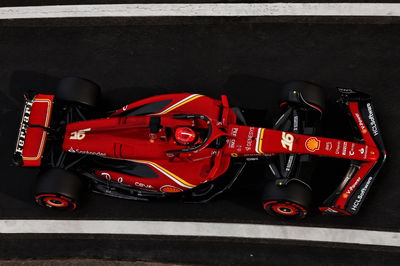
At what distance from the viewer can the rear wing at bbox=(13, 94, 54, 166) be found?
22.2 feet

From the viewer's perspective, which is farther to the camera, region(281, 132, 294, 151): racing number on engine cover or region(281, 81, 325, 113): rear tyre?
region(281, 81, 325, 113): rear tyre

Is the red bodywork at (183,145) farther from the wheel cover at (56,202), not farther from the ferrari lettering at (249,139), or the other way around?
the wheel cover at (56,202)

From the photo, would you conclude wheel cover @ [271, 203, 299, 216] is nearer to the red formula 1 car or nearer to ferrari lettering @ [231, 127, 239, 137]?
the red formula 1 car

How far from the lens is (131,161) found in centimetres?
697

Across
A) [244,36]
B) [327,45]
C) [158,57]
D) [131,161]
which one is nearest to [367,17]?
[327,45]

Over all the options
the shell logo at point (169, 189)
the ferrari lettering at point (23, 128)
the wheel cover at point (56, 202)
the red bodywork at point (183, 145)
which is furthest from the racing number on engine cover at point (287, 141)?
the ferrari lettering at point (23, 128)

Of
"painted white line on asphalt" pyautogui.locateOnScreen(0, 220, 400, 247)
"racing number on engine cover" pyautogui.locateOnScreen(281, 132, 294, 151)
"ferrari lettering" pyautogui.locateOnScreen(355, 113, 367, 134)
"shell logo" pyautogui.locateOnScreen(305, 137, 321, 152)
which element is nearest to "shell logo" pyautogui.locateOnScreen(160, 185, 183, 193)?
"painted white line on asphalt" pyautogui.locateOnScreen(0, 220, 400, 247)

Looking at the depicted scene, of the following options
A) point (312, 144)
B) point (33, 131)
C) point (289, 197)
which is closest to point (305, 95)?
point (312, 144)

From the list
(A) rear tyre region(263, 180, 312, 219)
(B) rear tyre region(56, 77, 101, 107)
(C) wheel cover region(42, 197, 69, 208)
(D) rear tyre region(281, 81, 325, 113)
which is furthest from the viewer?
(B) rear tyre region(56, 77, 101, 107)

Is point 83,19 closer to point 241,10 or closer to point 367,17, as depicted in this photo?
point 241,10

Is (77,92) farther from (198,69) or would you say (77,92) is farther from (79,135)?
(198,69)

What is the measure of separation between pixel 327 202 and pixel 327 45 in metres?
3.26

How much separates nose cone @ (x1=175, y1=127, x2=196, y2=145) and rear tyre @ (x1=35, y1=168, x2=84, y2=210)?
70.8 inches

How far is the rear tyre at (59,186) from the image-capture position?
261 inches
